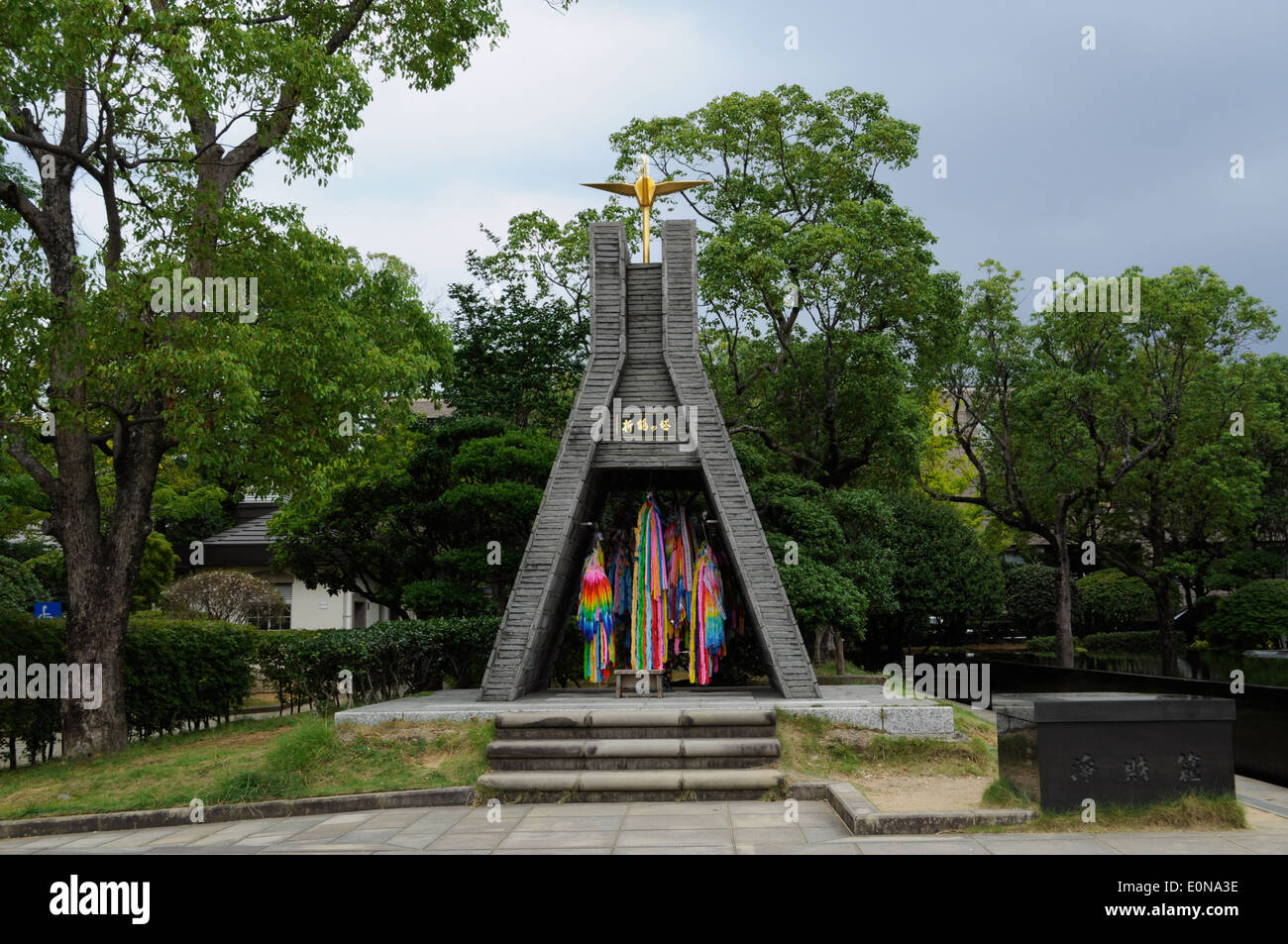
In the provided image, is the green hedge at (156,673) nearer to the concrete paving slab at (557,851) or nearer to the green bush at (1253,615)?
the concrete paving slab at (557,851)

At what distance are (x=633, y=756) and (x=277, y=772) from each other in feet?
10.9

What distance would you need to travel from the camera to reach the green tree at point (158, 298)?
999cm

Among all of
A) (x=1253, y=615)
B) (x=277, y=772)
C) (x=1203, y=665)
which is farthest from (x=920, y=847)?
(x=1253, y=615)

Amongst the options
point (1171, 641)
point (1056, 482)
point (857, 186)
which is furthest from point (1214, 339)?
point (857, 186)

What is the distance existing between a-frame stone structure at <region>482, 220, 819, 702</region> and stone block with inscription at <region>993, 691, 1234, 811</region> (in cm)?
379

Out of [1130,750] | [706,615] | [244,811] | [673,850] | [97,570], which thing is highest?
[97,570]

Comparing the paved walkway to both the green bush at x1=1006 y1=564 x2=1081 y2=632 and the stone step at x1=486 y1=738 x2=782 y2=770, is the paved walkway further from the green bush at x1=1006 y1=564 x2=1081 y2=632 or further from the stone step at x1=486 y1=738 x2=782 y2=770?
the green bush at x1=1006 y1=564 x2=1081 y2=632

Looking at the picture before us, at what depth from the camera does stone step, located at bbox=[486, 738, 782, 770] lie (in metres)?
9.00

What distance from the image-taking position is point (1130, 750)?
6832 mm

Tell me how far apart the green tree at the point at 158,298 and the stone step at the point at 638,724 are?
14.2 feet

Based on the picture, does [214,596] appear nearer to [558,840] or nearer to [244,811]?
[244,811]

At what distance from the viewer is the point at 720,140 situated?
20.3 metres

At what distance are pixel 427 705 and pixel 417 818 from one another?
249 centimetres

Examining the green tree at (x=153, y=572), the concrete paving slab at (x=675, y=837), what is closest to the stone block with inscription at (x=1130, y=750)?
the concrete paving slab at (x=675, y=837)
